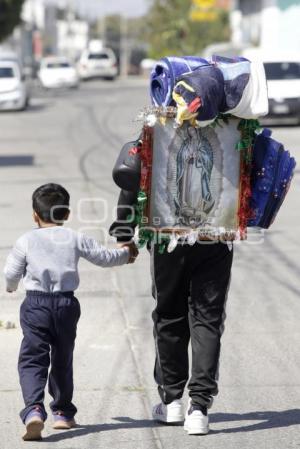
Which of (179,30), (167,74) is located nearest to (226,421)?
(167,74)

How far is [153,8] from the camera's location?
231 ft

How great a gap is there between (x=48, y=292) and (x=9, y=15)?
57110 millimetres

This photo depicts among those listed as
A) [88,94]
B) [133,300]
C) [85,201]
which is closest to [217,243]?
[133,300]

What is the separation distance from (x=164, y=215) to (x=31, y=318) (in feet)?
2.80

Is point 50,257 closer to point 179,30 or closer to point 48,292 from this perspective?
point 48,292

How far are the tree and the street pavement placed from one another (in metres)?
45.5

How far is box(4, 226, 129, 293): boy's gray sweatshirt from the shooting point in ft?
19.0

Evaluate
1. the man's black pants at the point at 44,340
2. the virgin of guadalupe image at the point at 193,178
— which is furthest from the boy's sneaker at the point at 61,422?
the virgin of guadalupe image at the point at 193,178

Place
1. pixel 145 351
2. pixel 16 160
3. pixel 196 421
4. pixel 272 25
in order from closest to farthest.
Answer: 1. pixel 196 421
2. pixel 145 351
3. pixel 16 160
4. pixel 272 25

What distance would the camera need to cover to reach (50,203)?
19.0ft

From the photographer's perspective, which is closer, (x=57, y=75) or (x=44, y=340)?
(x=44, y=340)

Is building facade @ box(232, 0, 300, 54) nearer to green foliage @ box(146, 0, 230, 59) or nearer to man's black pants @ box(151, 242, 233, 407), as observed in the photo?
green foliage @ box(146, 0, 230, 59)

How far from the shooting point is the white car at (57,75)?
165ft

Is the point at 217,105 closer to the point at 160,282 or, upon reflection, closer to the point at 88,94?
the point at 160,282
